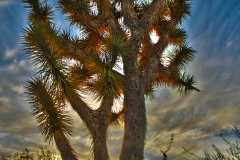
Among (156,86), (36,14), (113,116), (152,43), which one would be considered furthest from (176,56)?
(36,14)

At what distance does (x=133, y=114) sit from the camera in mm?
6422

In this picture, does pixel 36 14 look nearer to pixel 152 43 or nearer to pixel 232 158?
pixel 152 43

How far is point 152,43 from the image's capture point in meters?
8.54

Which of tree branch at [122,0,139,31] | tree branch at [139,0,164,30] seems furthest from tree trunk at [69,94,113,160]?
tree branch at [139,0,164,30]

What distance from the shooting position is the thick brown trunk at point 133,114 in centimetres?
609

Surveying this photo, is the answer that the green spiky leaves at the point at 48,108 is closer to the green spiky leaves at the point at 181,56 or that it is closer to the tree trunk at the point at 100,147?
the tree trunk at the point at 100,147

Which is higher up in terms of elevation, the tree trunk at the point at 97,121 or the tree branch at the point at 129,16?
the tree branch at the point at 129,16

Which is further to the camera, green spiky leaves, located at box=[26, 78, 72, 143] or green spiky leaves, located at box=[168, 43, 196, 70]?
green spiky leaves, located at box=[168, 43, 196, 70]

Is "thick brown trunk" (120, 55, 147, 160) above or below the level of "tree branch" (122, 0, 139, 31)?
below

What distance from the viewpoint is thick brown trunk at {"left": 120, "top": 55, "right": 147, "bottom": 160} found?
20.0 feet

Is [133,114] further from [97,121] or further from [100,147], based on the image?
[100,147]

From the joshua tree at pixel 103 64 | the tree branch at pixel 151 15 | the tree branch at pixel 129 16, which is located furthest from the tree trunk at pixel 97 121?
the tree branch at pixel 151 15

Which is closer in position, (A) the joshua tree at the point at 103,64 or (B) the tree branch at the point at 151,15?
(A) the joshua tree at the point at 103,64

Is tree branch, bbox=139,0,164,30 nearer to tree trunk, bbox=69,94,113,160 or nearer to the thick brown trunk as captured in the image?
the thick brown trunk
